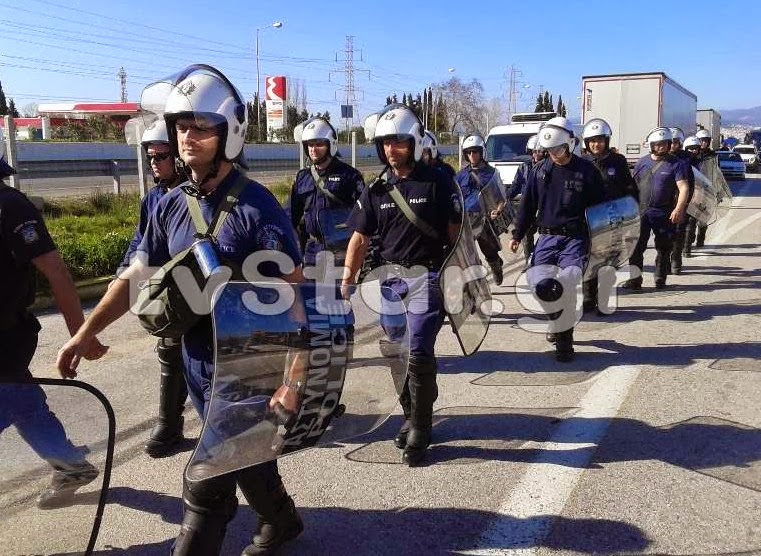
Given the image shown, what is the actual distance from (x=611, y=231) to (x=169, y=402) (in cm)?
416

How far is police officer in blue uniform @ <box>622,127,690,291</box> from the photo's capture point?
28.8ft

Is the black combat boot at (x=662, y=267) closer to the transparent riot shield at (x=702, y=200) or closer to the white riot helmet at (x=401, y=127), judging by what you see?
the transparent riot shield at (x=702, y=200)

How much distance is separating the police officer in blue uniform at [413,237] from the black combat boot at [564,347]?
7.01 ft

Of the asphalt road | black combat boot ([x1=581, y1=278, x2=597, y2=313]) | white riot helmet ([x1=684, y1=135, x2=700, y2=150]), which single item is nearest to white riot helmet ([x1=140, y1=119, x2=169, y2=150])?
the asphalt road

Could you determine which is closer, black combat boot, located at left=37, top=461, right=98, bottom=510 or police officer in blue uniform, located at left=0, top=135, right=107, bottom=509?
police officer in blue uniform, located at left=0, top=135, right=107, bottom=509

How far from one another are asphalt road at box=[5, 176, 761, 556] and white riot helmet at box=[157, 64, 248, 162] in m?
1.04

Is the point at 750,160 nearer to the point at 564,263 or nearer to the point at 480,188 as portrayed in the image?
the point at 480,188

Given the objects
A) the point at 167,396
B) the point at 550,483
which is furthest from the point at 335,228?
the point at 550,483

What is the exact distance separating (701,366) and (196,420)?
3.92 metres

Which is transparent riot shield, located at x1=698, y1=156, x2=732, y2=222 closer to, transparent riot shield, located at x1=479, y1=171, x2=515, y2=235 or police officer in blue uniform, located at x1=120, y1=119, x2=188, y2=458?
transparent riot shield, located at x1=479, y1=171, x2=515, y2=235

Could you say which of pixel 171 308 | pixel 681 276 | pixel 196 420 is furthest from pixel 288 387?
pixel 681 276

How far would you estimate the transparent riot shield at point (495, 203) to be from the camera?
317 inches

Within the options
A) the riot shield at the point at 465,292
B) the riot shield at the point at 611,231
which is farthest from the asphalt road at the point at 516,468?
the riot shield at the point at 611,231

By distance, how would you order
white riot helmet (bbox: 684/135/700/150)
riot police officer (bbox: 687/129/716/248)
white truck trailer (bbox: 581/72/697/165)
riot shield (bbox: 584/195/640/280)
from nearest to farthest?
riot shield (bbox: 584/195/640/280) < riot police officer (bbox: 687/129/716/248) < white riot helmet (bbox: 684/135/700/150) < white truck trailer (bbox: 581/72/697/165)
